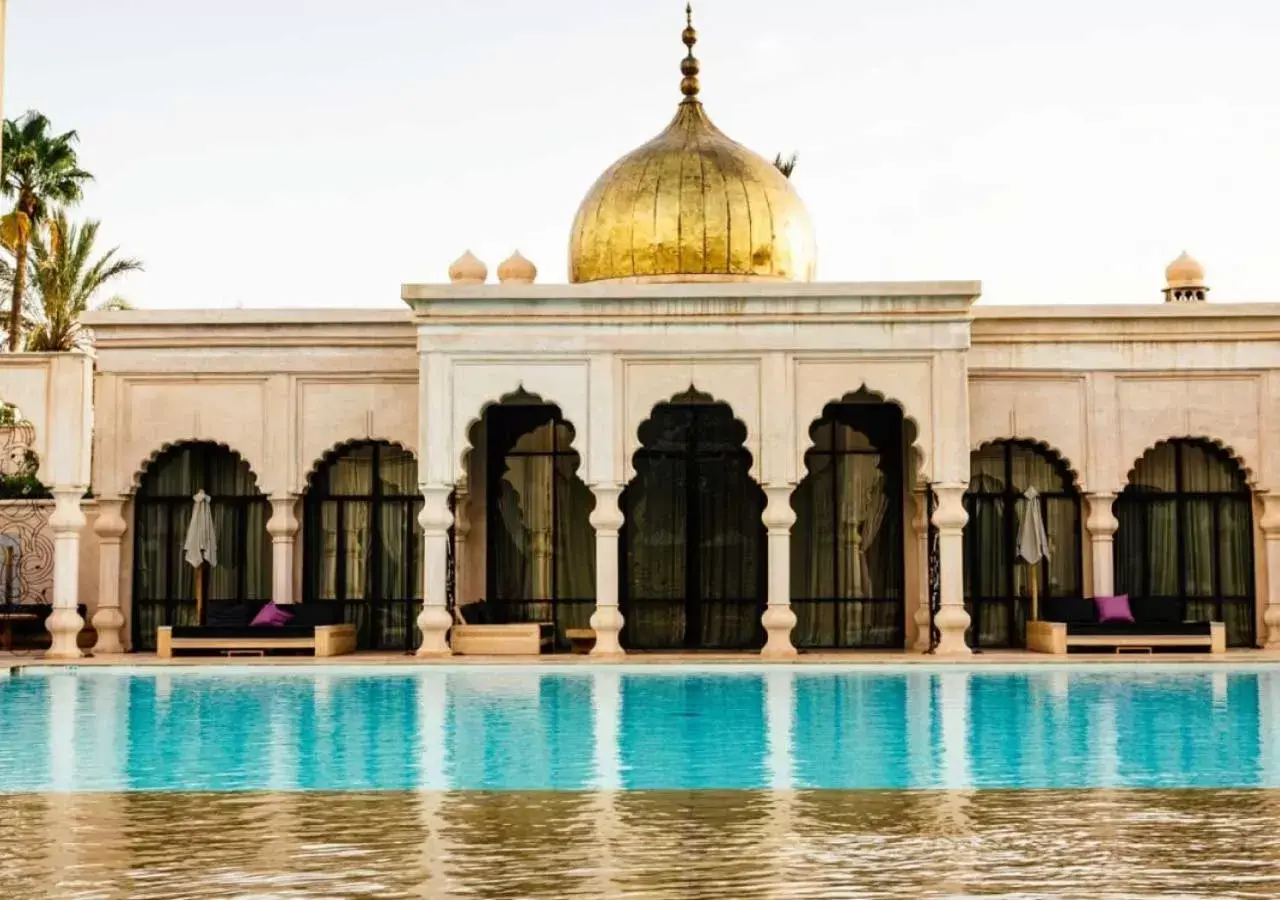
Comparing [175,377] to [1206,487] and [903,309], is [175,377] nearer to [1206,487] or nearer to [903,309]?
[903,309]

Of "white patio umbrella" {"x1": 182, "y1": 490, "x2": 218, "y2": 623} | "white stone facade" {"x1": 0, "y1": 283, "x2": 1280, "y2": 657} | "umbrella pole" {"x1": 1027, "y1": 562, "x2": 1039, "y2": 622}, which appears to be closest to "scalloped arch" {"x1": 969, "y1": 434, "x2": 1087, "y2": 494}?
"white stone facade" {"x1": 0, "y1": 283, "x2": 1280, "y2": 657}

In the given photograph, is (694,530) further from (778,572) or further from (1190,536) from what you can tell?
(1190,536)

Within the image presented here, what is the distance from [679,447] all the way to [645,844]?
14058mm

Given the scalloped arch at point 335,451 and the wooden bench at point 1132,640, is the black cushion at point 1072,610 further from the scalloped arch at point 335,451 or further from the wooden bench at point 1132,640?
the scalloped arch at point 335,451

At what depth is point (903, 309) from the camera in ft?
60.5

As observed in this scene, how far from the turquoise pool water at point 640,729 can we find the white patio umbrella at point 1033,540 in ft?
9.19

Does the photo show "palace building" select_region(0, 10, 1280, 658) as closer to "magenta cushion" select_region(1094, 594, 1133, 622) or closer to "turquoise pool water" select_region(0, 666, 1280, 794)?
"magenta cushion" select_region(1094, 594, 1133, 622)

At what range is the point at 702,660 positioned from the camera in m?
17.7

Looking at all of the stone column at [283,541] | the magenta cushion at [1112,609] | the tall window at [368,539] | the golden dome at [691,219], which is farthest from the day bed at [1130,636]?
the stone column at [283,541]

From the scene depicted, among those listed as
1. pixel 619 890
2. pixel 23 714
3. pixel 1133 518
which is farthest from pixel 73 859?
pixel 1133 518

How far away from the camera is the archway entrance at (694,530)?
20547 millimetres

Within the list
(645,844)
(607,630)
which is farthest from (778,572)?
(645,844)

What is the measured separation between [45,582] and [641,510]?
7439 mm

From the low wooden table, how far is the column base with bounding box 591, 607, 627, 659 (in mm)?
757
